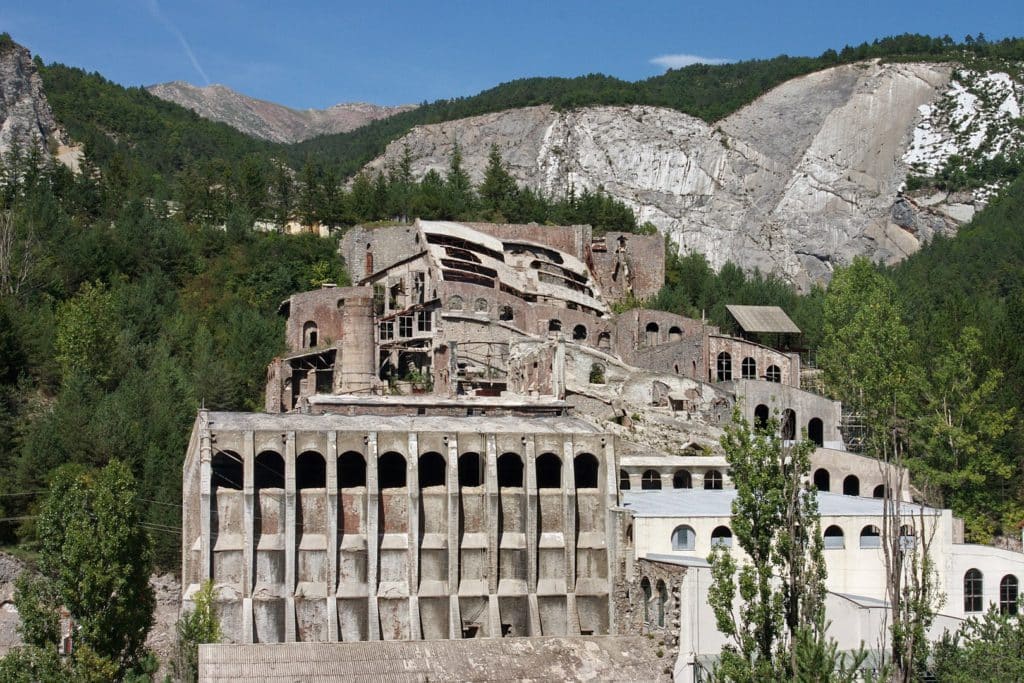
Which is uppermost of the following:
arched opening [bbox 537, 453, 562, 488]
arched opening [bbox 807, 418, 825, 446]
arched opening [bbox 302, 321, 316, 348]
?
arched opening [bbox 302, 321, 316, 348]

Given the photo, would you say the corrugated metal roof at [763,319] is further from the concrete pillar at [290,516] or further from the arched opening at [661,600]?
the concrete pillar at [290,516]

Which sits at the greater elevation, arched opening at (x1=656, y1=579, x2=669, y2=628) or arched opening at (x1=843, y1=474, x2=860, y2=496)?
arched opening at (x1=843, y1=474, x2=860, y2=496)

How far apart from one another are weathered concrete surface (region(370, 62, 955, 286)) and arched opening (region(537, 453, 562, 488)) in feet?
289

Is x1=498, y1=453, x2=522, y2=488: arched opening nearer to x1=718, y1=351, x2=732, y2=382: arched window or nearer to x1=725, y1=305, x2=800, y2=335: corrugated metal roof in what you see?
x1=718, y1=351, x2=732, y2=382: arched window

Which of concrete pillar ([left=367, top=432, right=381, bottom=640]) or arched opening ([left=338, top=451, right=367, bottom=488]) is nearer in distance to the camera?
concrete pillar ([left=367, top=432, right=381, bottom=640])

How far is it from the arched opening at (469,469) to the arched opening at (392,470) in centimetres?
239

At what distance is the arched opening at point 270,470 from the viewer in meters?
52.2

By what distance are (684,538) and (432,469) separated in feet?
36.0

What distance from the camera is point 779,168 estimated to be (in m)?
146

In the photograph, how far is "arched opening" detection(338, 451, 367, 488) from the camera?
5362 centimetres

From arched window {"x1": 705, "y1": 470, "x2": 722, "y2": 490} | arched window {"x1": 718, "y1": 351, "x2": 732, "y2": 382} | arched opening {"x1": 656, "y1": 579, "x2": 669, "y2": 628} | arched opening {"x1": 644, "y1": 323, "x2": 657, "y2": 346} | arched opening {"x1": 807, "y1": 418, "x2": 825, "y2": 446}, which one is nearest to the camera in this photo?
arched opening {"x1": 656, "y1": 579, "x2": 669, "y2": 628}

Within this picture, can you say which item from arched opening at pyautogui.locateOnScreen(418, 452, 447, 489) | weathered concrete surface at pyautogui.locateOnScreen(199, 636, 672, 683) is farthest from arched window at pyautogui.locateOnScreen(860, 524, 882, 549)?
arched opening at pyautogui.locateOnScreen(418, 452, 447, 489)

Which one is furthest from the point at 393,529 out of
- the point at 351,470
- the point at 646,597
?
the point at 646,597

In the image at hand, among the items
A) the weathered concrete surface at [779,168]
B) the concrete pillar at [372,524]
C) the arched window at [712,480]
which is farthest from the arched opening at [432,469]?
the weathered concrete surface at [779,168]
